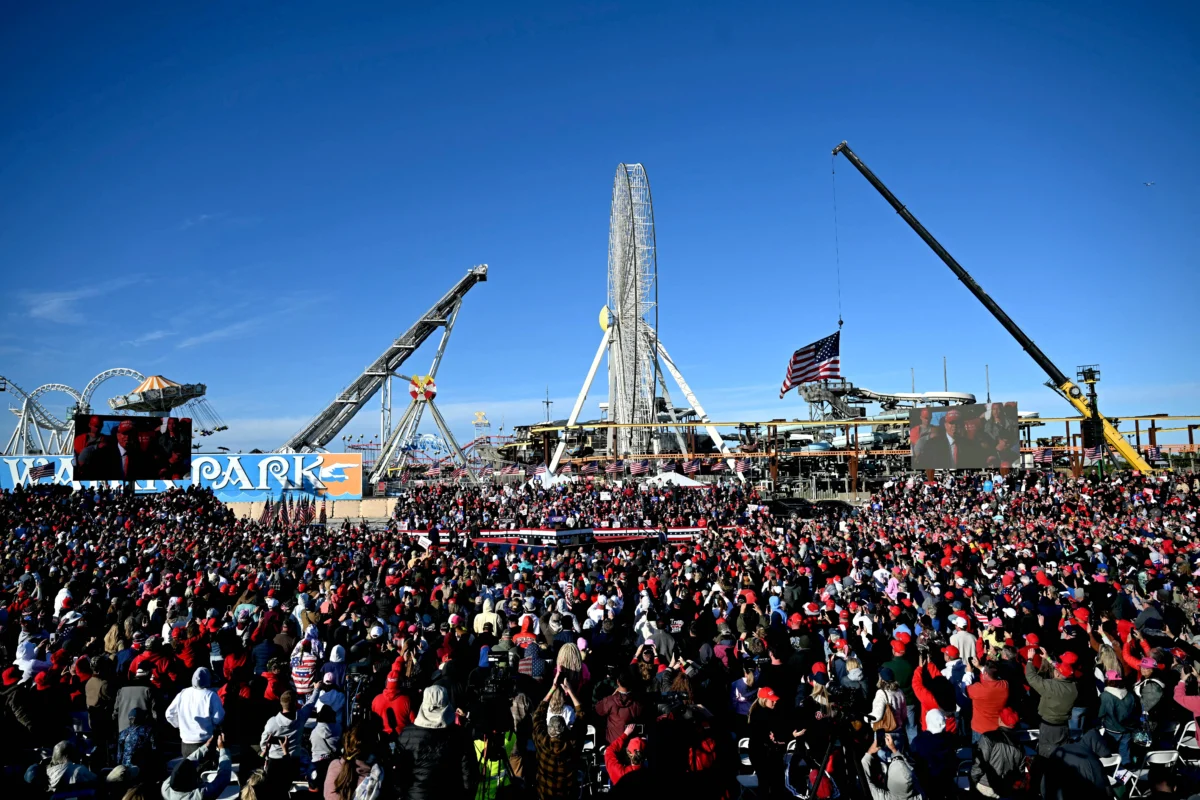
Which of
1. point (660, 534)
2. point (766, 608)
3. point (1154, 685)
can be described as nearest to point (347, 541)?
point (660, 534)

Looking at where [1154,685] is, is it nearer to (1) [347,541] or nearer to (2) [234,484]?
(1) [347,541]

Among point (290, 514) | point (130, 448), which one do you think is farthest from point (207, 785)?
point (130, 448)

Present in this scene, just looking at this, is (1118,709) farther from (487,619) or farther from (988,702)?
(487,619)

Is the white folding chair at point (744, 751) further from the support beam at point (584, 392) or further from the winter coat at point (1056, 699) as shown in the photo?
the support beam at point (584, 392)

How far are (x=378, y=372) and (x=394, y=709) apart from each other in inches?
2054

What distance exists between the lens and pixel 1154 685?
7402mm

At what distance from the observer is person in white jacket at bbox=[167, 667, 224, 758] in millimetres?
7387

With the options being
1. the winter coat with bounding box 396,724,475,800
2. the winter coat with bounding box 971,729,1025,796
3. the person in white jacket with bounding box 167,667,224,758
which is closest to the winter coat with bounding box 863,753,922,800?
the winter coat with bounding box 971,729,1025,796

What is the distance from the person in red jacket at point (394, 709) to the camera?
24.4 feet

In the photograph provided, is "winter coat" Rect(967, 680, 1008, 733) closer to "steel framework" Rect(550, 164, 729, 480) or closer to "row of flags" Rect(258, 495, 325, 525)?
"row of flags" Rect(258, 495, 325, 525)

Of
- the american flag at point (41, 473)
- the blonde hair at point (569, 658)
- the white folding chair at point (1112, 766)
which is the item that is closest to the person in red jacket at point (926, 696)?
the white folding chair at point (1112, 766)

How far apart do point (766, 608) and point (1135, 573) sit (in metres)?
6.89

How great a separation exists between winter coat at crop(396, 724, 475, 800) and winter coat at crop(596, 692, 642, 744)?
4.08 feet

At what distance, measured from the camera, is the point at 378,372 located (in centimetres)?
5766
